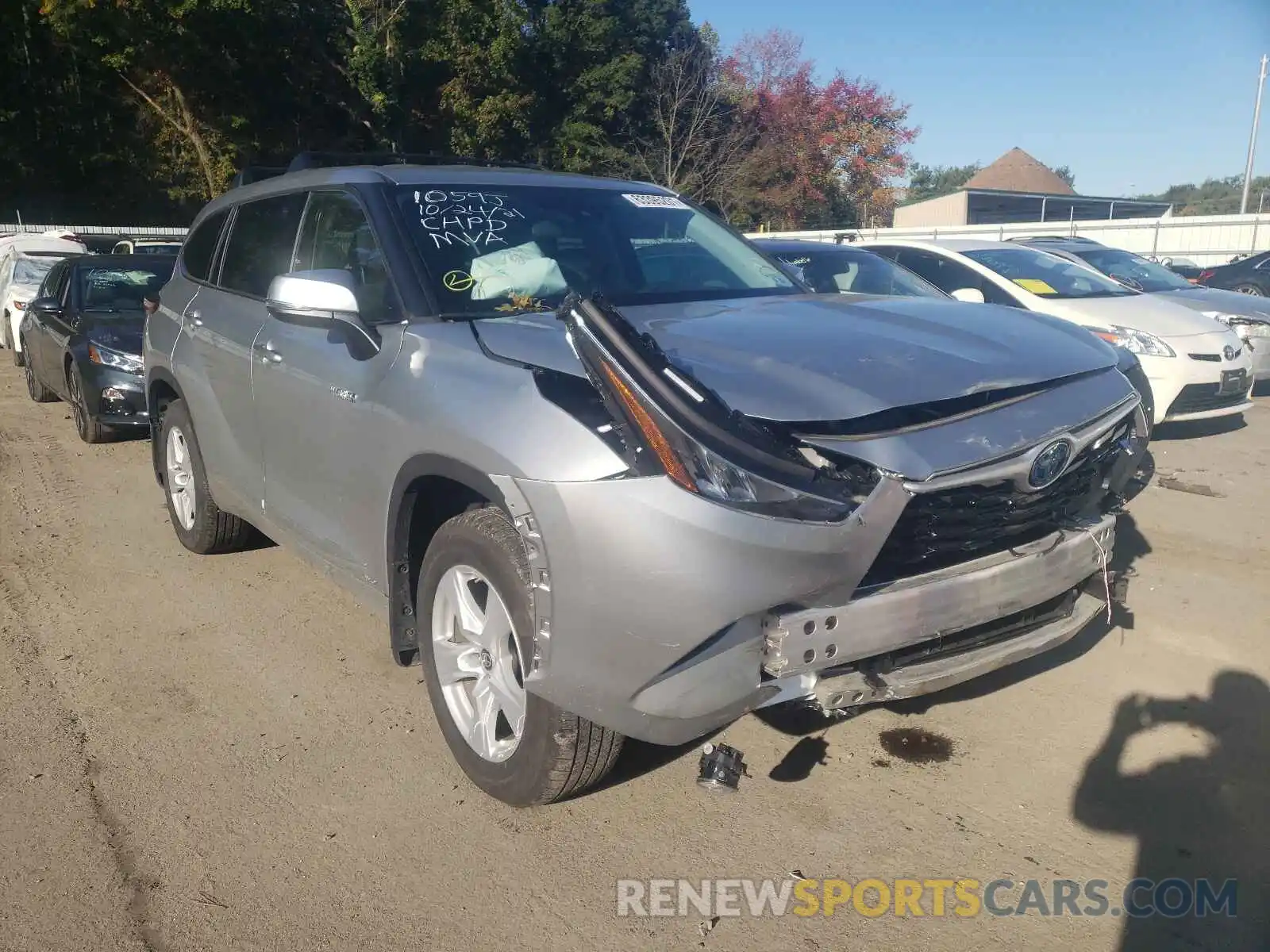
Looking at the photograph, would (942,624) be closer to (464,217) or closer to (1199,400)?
(464,217)

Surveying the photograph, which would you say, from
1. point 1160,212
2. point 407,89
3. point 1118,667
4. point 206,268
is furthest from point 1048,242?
point 1160,212

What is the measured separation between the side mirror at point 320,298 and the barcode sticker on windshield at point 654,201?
1.39 m

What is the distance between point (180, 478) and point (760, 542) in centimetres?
419

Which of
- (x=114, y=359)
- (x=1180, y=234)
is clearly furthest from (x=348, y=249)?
(x=1180, y=234)

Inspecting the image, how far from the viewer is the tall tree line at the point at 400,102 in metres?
28.2

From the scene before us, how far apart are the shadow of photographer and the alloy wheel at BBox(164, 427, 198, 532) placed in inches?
173

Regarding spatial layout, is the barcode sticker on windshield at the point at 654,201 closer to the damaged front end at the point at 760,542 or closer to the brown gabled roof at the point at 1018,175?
the damaged front end at the point at 760,542

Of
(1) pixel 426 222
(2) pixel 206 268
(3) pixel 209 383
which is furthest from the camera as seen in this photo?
(2) pixel 206 268

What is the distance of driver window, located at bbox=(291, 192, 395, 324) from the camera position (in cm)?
355

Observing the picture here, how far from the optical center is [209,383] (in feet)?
15.6

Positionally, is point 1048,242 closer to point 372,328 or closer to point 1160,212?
point 372,328

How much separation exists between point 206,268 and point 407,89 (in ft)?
89.2

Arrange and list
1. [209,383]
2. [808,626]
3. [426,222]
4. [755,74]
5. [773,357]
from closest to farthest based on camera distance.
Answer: [808,626] → [773,357] → [426,222] → [209,383] → [755,74]

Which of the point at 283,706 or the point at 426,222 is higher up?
the point at 426,222
